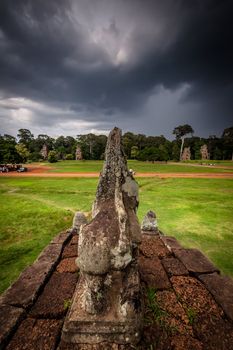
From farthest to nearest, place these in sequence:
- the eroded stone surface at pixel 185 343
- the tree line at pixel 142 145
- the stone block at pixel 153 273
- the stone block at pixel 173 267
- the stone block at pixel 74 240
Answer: the tree line at pixel 142 145 < the stone block at pixel 74 240 < the stone block at pixel 173 267 < the stone block at pixel 153 273 < the eroded stone surface at pixel 185 343

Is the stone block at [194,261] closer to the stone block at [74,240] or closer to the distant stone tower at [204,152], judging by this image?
the stone block at [74,240]

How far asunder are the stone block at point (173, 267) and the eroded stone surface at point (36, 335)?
192cm

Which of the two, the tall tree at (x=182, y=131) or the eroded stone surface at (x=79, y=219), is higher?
the tall tree at (x=182, y=131)

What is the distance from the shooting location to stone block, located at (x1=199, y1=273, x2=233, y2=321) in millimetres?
2590

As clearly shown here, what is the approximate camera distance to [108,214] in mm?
2408

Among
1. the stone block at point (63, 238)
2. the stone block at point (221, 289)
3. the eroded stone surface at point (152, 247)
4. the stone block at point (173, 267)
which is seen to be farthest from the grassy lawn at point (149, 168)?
the stone block at point (221, 289)

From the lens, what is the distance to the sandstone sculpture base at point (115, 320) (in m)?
2.14

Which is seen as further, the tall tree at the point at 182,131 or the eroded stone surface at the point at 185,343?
the tall tree at the point at 182,131

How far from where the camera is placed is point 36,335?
2.21m

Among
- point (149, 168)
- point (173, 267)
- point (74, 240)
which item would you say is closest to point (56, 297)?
point (74, 240)

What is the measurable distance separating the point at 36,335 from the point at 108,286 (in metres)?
0.95

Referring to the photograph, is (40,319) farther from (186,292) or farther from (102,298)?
(186,292)

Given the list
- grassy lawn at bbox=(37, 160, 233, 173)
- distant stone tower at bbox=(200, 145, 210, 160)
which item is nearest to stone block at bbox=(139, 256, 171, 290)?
grassy lawn at bbox=(37, 160, 233, 173)

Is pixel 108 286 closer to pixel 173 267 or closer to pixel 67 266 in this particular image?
pixel 67 266
